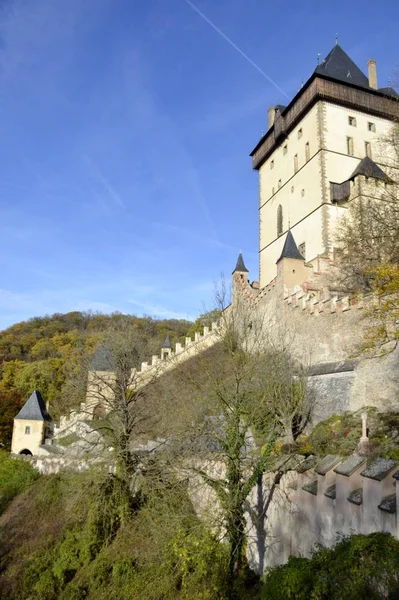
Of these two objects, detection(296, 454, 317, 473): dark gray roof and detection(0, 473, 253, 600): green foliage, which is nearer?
detection(296, 454, 317, 473): dark gray roof

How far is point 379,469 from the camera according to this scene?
6.63m

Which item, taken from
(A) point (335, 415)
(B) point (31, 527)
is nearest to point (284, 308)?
(A) point (335, 415)

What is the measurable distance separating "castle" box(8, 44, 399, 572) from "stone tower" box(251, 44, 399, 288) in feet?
0.23

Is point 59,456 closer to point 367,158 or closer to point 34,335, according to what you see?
point 367,158

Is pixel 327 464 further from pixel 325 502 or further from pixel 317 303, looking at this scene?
pixel 317 303

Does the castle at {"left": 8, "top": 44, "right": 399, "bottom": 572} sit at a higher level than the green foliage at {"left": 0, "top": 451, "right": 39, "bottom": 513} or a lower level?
higher

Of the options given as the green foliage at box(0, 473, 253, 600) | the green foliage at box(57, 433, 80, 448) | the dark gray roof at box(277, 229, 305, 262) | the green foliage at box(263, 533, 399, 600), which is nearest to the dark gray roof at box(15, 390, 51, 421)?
the green foliage at box(57, 433, 80, 448)

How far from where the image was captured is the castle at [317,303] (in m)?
7.83

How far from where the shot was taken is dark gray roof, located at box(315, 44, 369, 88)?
90.6 feet

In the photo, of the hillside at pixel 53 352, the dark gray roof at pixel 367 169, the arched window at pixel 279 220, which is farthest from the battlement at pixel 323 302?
the hillside at pixel 53 352

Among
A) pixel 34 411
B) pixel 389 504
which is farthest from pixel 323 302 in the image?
pixel 34 411

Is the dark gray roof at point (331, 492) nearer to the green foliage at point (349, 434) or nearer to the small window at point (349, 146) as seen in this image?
the green foliage at point (349, 434)

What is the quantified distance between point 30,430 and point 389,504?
30504mm

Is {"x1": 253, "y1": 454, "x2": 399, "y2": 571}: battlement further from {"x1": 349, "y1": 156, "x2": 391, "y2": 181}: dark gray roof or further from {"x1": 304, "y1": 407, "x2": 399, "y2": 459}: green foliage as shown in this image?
{"x1": 349, "y1": 156, "x2": 391, "y2": 181}: dark gray roof
